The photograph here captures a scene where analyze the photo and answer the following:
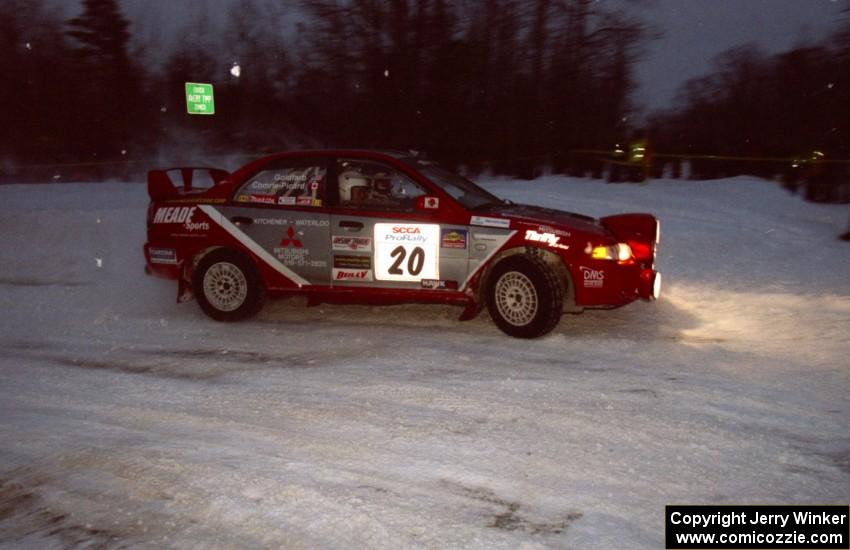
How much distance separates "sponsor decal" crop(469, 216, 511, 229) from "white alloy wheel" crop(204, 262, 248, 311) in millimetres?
2349

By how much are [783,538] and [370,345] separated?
387 cm

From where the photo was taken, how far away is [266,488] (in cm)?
359

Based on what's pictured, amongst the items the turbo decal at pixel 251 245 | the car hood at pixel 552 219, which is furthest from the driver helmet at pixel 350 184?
the car hood at pixel 552 219

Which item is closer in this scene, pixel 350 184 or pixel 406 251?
pixel 406 251

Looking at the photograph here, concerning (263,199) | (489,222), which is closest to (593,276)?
(489,222)

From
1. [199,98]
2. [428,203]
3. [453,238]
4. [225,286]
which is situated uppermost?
[199,98]

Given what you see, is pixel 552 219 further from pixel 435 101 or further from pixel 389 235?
pixel 435 101

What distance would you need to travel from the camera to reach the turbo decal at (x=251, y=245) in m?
7.35

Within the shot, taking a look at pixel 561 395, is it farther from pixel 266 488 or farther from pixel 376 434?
pixel 266 488

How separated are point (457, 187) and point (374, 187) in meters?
0.80

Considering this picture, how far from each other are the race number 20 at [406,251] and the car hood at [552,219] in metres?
0.65

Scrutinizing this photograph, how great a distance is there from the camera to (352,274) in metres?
7.14

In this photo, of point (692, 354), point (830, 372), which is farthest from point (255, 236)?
point (830, 372)

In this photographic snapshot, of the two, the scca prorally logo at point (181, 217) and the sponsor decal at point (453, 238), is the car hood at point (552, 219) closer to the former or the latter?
the sponsor decal at point (453, 238)
